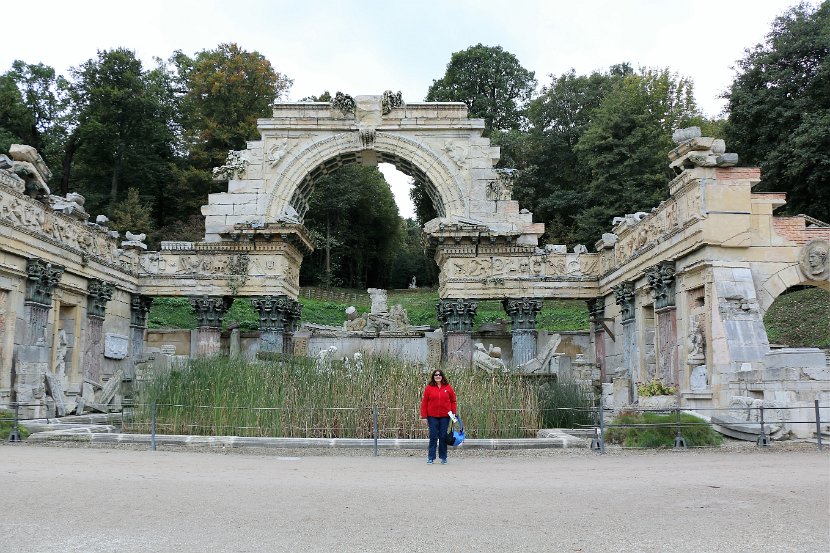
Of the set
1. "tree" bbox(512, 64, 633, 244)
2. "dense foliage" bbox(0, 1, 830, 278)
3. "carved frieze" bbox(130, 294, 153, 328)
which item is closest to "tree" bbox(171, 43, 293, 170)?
"dense foliage" bbox(0, 1, 830, 278)

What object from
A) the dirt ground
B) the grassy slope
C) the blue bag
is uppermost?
the grassy slope

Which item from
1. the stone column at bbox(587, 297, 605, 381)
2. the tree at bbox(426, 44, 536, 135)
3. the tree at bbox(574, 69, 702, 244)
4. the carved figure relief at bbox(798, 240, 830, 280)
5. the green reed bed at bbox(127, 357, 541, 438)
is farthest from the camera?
the tree at bbox(426, 44, 536, 135)

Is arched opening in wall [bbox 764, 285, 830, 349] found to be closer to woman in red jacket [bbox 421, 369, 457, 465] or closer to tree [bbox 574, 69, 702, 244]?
tree [bbox 574, 69, 702, 244]

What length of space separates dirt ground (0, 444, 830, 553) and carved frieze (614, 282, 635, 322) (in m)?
9.29

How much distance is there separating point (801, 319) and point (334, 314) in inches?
896

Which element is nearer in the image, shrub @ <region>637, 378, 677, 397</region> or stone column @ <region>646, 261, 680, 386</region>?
shrub @ <region>637, 378, 677, 397</region>

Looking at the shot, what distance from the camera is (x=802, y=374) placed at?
37.7 feet

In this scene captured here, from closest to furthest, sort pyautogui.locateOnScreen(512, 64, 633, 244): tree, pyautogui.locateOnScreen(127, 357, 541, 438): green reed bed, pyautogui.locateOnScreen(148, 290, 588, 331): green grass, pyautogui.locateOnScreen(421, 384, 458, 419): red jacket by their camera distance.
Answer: pyautogui.locateOnScreen(421, 384, 458, 419): red jacket
pyautogui.locateOnScreen(127, 357, 541, 438): green reed bed
pyautogui.locateOnScreen(148, 290, 588, 331): green grass
pyautogui.locateOnScreen(512, 64, 633, 244): tree

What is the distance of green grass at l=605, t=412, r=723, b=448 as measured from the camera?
35.5 ft

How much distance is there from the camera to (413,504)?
20.4 feet

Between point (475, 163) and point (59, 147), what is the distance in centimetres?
3032

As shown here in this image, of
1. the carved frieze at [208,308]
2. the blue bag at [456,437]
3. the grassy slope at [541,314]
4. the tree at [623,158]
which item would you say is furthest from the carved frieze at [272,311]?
the tree at [623,158]

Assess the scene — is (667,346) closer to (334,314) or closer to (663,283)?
(663,283)

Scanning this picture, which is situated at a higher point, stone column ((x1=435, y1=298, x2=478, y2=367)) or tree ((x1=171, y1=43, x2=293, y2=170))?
tree ((x1=171, y1=43, x2=293, y2=170))
